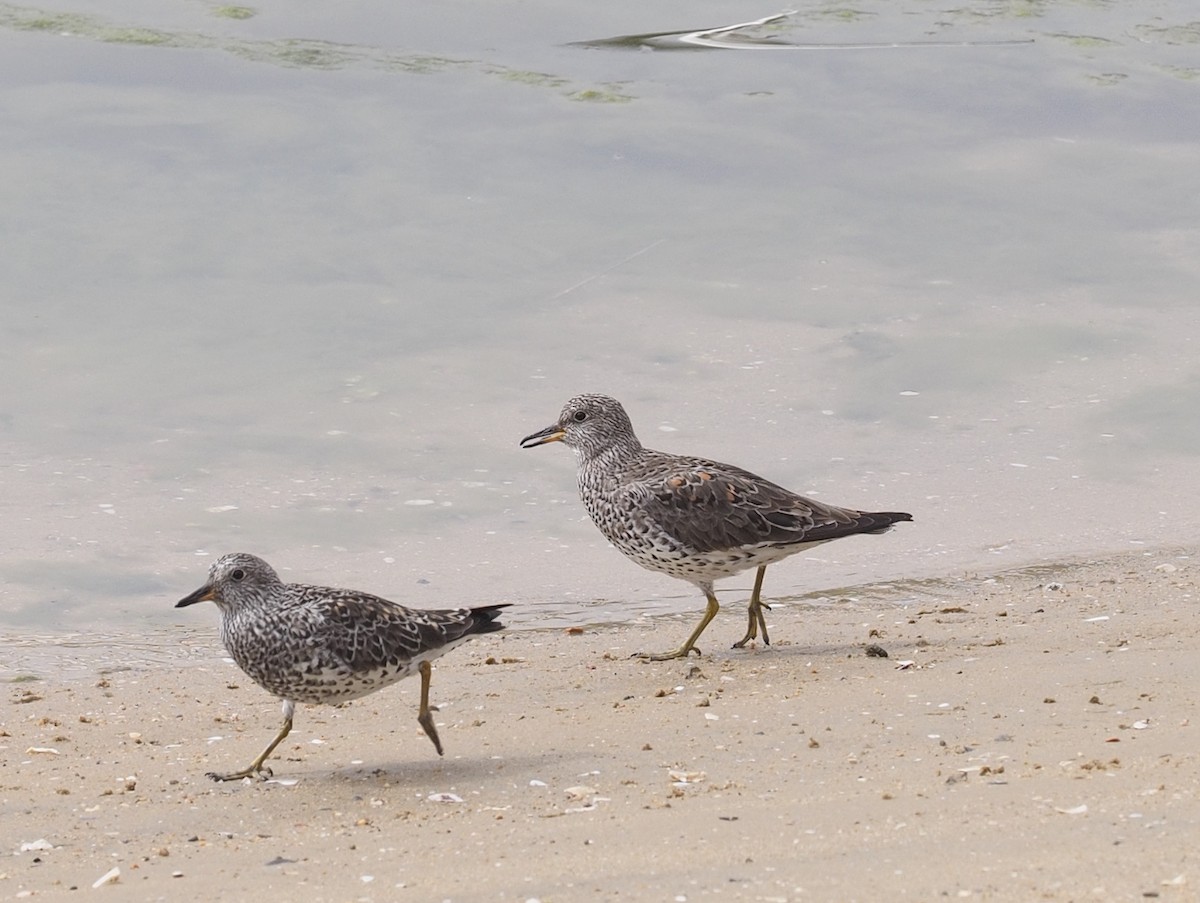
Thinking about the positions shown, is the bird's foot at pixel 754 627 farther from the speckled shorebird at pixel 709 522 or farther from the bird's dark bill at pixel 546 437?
the bird's dark bill at pixel 546 437

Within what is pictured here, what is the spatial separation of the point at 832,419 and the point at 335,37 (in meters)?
7.94

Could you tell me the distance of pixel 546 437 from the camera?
865 cm

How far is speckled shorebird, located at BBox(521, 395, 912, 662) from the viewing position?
780cm

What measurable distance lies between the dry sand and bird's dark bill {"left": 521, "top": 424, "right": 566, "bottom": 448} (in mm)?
931

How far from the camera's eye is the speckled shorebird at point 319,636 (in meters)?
6.27

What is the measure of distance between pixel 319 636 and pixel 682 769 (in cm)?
131

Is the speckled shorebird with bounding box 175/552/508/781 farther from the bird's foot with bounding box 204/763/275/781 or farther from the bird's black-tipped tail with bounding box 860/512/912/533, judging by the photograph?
the bird's black-tipped tail with bounding box 860/512/912/533

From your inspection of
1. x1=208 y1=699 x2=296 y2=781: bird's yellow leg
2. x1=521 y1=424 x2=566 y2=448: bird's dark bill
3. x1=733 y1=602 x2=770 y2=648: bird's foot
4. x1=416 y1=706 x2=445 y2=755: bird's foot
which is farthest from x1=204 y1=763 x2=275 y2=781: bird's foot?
x1=521 y1=424 x2=566 y2=448: bird's dark bill

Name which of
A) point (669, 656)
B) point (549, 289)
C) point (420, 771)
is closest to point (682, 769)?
point (420, 771)

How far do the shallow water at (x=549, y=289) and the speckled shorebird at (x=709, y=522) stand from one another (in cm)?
74

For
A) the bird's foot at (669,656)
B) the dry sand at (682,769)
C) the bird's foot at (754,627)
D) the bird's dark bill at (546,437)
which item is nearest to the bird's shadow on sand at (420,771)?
the dry sand at (682,769)

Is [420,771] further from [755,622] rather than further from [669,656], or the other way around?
[755,622]

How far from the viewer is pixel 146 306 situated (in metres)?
12.0

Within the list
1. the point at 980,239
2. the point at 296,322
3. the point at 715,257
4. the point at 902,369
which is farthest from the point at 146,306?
the point at 980,239
